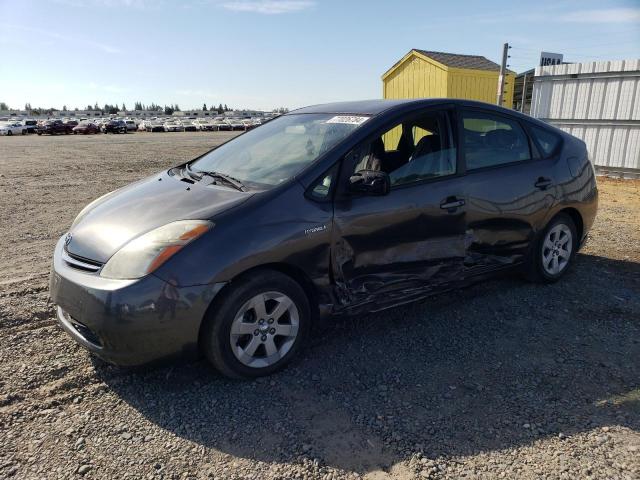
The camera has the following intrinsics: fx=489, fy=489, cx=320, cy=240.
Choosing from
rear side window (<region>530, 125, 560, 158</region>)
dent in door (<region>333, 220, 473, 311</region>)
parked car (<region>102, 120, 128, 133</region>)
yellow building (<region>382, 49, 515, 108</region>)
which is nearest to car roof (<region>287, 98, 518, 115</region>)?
rear side window (<region>530, 125, 560, 158</region>)

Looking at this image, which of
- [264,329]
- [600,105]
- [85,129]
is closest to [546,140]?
[264,329]

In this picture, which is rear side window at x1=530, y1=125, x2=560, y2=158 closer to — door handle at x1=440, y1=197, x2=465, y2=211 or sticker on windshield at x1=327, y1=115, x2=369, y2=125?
door handle at x1=440, y1=197, x2=465, y2=211

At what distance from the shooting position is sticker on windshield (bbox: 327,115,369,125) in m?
3.58

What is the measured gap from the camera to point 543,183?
14.3 feet

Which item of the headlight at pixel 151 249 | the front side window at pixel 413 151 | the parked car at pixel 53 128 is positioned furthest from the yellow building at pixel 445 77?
the parked car at pixel 53 128

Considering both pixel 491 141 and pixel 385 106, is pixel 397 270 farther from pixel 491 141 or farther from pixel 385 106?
pixel 491 141

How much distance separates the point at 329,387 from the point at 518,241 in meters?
2.25

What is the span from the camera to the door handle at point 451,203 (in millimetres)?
3664

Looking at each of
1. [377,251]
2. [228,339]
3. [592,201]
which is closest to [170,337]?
[228,339]

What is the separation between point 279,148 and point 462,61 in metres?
13.9

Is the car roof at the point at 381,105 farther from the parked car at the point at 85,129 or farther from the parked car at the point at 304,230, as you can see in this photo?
the parked car at the point at 85,129

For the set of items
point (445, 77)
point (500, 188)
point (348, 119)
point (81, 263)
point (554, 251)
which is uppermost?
point (445, 77)

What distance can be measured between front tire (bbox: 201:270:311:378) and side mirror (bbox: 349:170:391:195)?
745 mm

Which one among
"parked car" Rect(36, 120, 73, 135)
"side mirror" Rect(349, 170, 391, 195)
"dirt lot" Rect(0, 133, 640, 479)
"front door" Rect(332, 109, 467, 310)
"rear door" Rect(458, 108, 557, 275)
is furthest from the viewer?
"parked car" Rect(36, 120, 73, 135)
